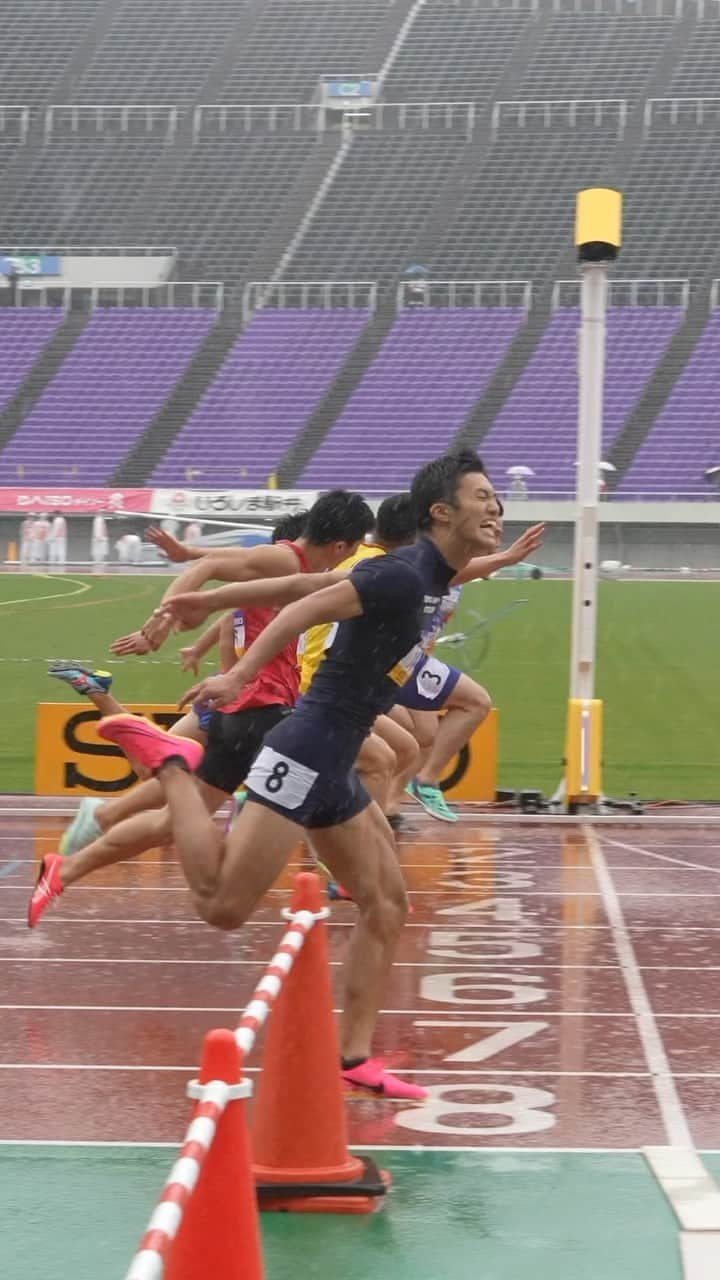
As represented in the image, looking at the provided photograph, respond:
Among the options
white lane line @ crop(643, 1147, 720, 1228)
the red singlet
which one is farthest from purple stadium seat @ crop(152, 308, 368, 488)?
white lane line @ crop(643, 1147, 720, 1228)

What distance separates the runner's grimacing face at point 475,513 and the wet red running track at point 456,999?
1.73 metres

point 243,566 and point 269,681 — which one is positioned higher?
point 243,566

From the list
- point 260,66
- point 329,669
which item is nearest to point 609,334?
point 260,66

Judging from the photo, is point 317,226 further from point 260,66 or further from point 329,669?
point 329,669

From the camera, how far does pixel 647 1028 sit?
6.38 metres

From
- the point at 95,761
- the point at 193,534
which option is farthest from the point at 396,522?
the point at 193,534

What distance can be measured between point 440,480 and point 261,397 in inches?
1719

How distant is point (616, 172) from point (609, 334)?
18.7ft


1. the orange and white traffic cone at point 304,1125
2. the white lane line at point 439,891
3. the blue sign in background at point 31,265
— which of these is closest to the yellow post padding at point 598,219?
the white lane line at point 439,891

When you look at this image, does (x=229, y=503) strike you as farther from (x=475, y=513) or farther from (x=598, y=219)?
(x=475, y=513)

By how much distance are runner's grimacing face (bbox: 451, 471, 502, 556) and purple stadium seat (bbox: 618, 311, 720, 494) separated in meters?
39.0

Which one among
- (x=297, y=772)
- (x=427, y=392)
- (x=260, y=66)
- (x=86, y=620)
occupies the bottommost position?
(x=297, y=772)

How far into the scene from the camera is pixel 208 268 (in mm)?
51906

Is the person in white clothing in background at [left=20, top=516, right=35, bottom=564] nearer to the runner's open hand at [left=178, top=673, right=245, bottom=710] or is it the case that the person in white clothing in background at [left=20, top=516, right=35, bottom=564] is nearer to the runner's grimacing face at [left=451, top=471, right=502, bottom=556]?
the runner's open hand at [left=178, top=673, right=245, bottom=710]
